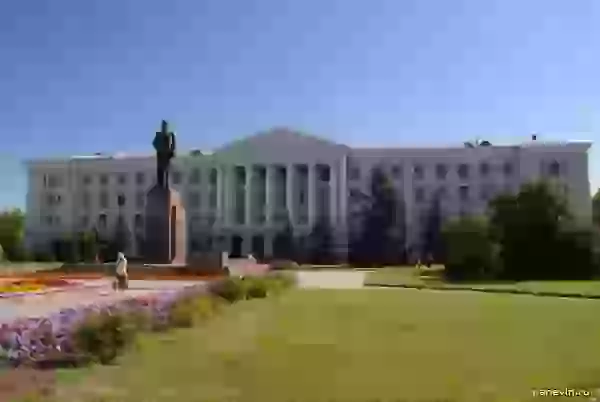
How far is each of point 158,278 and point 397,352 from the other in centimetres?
1791

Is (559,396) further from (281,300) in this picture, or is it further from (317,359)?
(281,300)

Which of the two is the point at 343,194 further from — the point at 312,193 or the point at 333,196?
the point at 312,193

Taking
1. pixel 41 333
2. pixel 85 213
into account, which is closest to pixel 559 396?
pixel 41 333

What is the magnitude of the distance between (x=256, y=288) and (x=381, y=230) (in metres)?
40.9

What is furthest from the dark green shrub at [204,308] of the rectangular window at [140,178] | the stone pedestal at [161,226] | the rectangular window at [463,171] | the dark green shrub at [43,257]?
the rectangular window at [140,178]

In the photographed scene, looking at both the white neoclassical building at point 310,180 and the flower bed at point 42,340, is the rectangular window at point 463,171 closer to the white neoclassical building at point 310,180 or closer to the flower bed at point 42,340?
the white neoclassical building at point 310,180

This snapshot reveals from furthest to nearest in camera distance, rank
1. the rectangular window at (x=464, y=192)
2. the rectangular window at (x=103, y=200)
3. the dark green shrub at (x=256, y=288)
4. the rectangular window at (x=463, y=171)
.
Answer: the rectangular window at (x=103, y=200) < the rectangular window at (x=464, y=192) < the rectangular window at (x=463, y=171) < the dark green shrub at (x=256, y=288)

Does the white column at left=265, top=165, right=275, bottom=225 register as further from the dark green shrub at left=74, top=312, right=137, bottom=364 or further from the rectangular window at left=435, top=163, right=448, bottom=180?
the dark green shrub at left=74, top=312, right=137, bottom=364

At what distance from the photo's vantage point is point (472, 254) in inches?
1395

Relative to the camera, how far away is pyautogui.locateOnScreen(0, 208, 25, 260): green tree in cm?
6015

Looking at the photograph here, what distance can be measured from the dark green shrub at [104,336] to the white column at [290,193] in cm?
5359

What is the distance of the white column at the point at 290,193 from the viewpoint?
204 ft

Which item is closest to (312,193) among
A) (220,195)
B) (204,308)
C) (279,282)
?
(220,195)

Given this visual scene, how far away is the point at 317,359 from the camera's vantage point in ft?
25.8
